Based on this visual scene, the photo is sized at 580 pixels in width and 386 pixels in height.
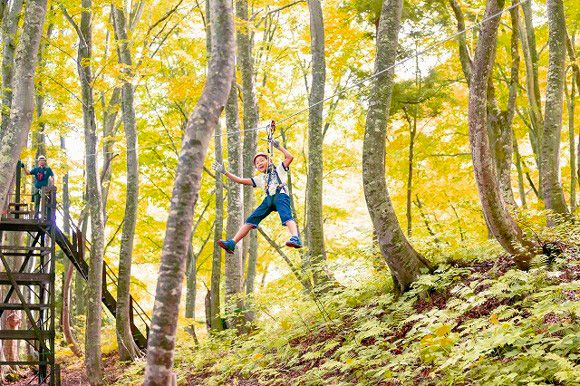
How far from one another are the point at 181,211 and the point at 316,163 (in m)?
6.57

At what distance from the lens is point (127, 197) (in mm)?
15055

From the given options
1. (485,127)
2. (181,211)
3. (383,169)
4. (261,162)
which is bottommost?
(181,211)

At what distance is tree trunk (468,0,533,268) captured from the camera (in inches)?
281

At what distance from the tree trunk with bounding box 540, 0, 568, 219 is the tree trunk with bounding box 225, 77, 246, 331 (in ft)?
19.3

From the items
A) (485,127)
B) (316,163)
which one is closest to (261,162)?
(485,127)

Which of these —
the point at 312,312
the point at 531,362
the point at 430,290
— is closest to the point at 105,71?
the point at 312,312

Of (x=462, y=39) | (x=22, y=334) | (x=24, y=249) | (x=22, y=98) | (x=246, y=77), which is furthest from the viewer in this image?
(x=246, y=77)

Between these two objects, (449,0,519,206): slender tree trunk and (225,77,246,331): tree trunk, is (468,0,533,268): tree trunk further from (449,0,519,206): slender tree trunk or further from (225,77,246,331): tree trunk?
(225,77,246,331): tree trunk

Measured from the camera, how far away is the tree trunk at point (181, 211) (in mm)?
5363

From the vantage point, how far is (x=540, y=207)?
14.5 metres

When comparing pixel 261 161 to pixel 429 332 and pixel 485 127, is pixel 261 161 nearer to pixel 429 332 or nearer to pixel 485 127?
pixel 485 127

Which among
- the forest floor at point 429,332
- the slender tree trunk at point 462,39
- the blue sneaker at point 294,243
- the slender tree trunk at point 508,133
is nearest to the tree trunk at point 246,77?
the forest floor at point 429,332

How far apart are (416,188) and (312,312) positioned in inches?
354

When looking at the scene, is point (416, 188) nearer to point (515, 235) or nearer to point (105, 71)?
point (105, 71)
